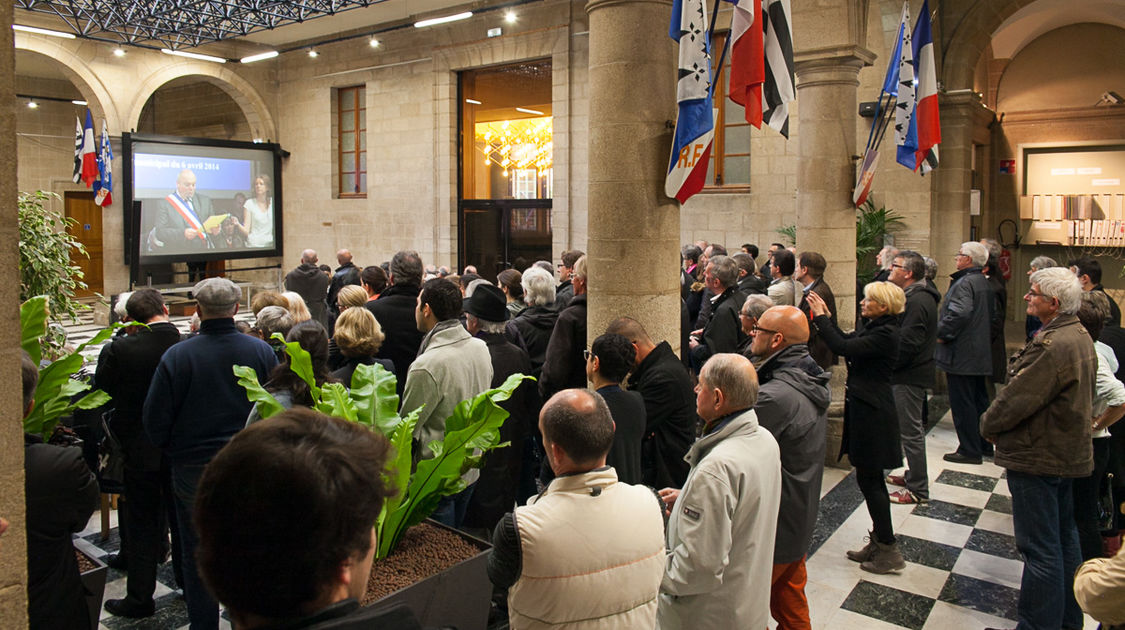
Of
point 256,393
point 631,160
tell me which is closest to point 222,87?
point 631,160

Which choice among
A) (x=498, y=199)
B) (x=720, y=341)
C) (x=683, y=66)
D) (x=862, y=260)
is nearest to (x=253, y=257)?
(x=498, y=199)

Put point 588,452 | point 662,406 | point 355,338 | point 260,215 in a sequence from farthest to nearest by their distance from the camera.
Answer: point 260,215 < point 355,338 < point 662,406 < point 588,452

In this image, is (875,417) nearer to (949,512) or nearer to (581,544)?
(949,512)

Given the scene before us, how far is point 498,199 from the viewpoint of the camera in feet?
46.9

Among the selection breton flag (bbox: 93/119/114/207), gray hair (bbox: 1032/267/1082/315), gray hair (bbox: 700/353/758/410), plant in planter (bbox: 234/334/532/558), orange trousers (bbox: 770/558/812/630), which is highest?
breton flag (bbox: 93/119/114/207)

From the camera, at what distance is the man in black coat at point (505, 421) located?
154 inches

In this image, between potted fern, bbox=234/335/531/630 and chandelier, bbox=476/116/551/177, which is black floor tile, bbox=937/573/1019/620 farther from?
chandelier, bbox=476/116/551/177

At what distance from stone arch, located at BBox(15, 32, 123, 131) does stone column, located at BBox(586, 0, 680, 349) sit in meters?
13.6

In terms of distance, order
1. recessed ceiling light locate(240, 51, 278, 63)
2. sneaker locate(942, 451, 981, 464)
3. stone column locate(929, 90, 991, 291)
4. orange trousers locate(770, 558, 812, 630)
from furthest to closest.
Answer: recessed ceiling light locate(240, 51, 278, 63) → stone column locate(929, 90, 991, 291) → sneaker locate(942, 451, 981, 464) → orange trousers locate(770, 558, 812, 630)

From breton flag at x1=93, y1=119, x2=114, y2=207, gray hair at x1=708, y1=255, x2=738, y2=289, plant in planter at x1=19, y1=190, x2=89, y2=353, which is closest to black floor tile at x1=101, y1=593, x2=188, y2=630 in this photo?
plant in planter at x1=19, y1=190, x2=89, y2=353

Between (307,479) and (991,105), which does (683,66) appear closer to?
(307,479)

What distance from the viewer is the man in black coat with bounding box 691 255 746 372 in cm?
572

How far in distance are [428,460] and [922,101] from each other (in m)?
5.73

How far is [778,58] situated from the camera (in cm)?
490
